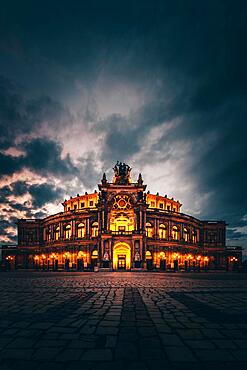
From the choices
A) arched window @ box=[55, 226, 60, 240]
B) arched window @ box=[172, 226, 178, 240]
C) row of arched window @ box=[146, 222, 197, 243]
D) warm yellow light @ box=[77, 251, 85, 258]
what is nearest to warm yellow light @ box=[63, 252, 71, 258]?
warm yellow light @ box=[77, 251, 85, 258]

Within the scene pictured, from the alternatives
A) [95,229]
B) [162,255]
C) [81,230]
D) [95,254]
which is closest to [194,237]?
[162,255]

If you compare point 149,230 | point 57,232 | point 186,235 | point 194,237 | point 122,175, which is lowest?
point 194,237

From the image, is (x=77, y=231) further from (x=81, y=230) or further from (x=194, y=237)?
(x=194, y=237)

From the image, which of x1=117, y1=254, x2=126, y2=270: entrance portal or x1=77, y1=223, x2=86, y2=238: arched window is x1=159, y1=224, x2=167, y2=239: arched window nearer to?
x1=117, y1=254, x2=126, y2=270: entrance portal

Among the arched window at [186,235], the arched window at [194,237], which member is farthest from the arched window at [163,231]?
the arched window at [194,237]

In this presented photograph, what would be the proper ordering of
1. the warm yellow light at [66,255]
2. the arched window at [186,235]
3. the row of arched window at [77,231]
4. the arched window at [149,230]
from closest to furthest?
the arched window at [149,230] → the row of arched window at [77,231] → the warm yellow light at [66,255] → the arched window at [186,235]

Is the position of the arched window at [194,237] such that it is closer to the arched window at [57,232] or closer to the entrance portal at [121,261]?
the entrance portal at [121,261]

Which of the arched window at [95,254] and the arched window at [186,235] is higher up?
the arched window at [186,235]

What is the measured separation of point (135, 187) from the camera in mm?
57750

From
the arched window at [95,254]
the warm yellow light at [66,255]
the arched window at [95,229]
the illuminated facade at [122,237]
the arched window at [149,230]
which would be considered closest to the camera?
the illuminated facade at [122,237]

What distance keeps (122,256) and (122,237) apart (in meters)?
5.81

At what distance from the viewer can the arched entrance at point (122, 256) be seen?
5625 cm

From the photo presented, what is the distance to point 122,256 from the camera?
5716cm

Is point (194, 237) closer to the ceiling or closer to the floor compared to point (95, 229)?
closer to the floor
